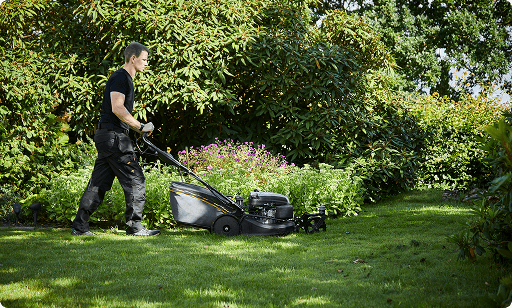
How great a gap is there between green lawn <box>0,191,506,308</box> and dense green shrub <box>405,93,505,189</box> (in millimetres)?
3554

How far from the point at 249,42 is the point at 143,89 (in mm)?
1996

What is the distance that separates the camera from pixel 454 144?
27.7 ft

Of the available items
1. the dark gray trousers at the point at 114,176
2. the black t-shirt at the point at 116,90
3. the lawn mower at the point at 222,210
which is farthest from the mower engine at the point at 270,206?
the black t-shirt at the point at 116,90

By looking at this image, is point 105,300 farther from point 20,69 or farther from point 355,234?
point 20,69

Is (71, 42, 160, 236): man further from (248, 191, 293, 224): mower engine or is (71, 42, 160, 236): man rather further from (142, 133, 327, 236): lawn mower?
(248, 191, 293, 224): mower engine

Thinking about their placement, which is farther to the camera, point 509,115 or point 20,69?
point 20,69

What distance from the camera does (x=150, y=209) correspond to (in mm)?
5527

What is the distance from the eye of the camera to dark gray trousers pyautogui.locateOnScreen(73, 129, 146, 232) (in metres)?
4.63

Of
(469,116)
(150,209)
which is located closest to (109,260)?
(150,209)

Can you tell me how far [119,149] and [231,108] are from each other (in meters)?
3.15

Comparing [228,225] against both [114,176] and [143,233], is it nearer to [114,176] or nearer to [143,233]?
[143,233]

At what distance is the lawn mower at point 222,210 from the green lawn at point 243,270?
0.13 meters

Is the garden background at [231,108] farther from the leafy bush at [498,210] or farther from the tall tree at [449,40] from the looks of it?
the tall tree at [449,40]

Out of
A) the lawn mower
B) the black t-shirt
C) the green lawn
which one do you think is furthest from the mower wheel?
the black t-shirt
